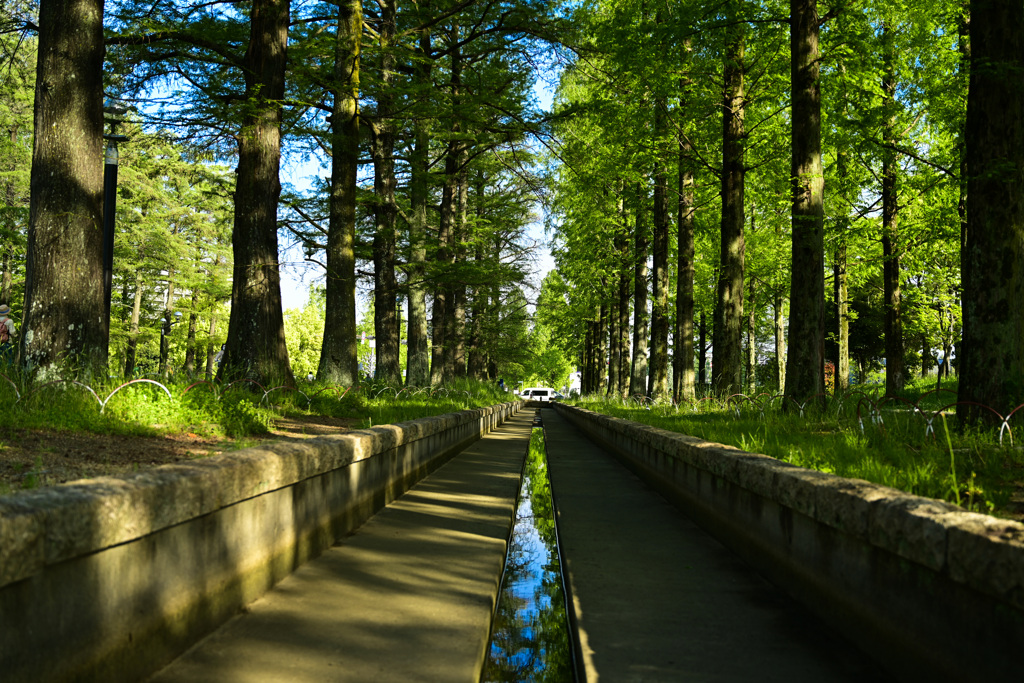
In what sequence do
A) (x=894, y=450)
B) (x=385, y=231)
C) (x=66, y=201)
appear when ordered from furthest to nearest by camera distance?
(x=385, y=231), (x=66, y=201), (x=894, y=450)

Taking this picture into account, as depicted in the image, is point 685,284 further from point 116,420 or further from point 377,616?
point 377,616

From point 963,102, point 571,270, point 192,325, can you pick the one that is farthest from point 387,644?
point 192,325

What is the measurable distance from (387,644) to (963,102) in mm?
18863

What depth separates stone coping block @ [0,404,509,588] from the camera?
246cm

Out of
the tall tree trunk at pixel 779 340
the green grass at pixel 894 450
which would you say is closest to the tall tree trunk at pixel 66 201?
the green grass at pixel 894 450

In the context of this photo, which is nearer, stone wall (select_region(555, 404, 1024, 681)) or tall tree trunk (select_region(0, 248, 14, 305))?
stone wall (select_region(555, 404, 1024, 681))

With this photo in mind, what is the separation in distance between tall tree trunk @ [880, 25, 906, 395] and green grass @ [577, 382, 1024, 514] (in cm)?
1335

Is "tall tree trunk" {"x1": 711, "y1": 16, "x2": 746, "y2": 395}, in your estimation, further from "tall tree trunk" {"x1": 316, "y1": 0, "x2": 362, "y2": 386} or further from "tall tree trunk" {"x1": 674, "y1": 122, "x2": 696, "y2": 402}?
"tall tree trunk" {"x1": 316, "y1": 0, "x2": 362, "y2": 386}

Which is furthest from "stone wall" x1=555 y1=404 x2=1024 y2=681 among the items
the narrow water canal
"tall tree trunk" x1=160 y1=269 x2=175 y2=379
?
"tall tree trunk" x1=160 y1=269 x2=175 y2=379

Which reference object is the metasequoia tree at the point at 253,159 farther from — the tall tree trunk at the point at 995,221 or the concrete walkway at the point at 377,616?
the tall tree trunk at the point at 995,221

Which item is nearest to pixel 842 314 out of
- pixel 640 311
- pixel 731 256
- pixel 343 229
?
pixel 640 311

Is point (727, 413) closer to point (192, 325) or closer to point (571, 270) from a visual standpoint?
point (571, 270)

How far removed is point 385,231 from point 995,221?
1476cm

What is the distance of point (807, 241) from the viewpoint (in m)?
11.7
